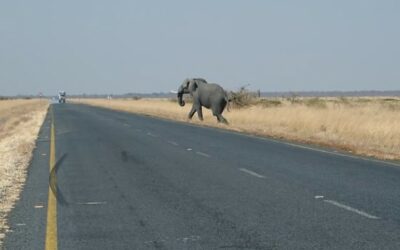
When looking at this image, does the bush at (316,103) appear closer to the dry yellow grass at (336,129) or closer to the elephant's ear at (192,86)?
the dry yellow grass at (336,129)

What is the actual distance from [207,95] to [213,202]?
2819 centimetres

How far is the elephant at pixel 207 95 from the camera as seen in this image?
3656cm

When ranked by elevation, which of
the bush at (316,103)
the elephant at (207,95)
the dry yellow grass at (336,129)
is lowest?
the dry yellow grass at (336,129)

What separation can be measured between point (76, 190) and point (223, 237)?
4505 mm

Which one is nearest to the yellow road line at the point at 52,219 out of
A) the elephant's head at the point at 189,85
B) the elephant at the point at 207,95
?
the elephant at the point at 207,95

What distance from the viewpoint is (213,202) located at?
9086 millimetres

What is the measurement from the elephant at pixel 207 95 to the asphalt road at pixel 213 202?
19.6 metres

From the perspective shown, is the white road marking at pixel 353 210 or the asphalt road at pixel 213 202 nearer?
the asphalt road at pixel 213 202

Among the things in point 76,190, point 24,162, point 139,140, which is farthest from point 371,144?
point 76,190

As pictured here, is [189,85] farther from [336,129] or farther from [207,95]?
[336,129]

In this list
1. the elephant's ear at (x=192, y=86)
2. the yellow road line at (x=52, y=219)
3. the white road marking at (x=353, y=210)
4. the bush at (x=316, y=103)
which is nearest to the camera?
the yellow road line at (x=52, y=219)

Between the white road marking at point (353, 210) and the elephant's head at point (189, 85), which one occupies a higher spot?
the elephant's head at point (189, 85)

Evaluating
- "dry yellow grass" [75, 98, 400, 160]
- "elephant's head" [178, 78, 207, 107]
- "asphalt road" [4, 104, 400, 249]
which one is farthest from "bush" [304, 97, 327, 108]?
A: "asphalt road" [4, 104, 400, 249]

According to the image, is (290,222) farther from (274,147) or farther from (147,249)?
(274,147)
